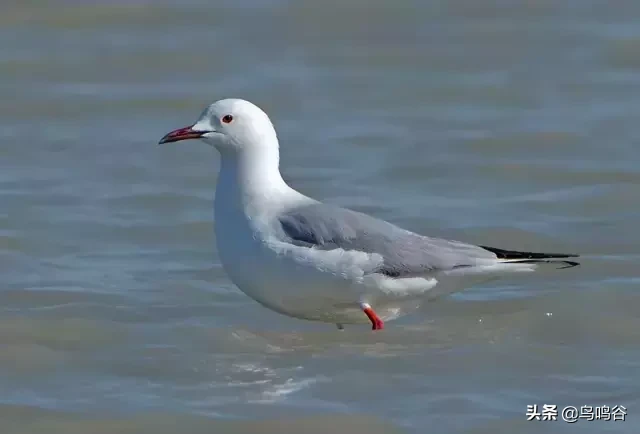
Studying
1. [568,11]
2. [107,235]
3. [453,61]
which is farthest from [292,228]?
[568,11]

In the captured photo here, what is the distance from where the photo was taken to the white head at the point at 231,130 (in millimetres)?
7547

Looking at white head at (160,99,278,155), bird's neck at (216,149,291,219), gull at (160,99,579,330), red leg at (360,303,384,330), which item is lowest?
red leg at (360,303,384,330)

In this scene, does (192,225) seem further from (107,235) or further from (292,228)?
(292,228)

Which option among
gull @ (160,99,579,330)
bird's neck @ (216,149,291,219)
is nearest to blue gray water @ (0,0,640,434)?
gull @ (160,99,579,330)

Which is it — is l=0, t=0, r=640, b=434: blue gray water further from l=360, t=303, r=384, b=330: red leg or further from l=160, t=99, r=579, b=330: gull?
l=160, t=99, r=579, b=330: gull

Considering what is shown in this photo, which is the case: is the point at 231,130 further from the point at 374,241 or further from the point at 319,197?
the point at 319,197

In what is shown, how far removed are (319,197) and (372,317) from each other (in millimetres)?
3081

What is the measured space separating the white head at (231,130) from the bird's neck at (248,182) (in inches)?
1.4

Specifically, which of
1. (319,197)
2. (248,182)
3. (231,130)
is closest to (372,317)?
(248,182)

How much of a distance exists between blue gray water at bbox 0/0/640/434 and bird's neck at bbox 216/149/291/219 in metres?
0.69

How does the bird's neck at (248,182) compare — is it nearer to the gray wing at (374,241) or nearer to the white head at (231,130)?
the white head at (231,130)

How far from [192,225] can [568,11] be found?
6211 millimetres

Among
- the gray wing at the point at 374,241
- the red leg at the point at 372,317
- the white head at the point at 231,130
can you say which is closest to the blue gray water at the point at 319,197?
the red leg at the point at 372,317

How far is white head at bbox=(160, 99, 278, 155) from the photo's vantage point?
7.55 meters
